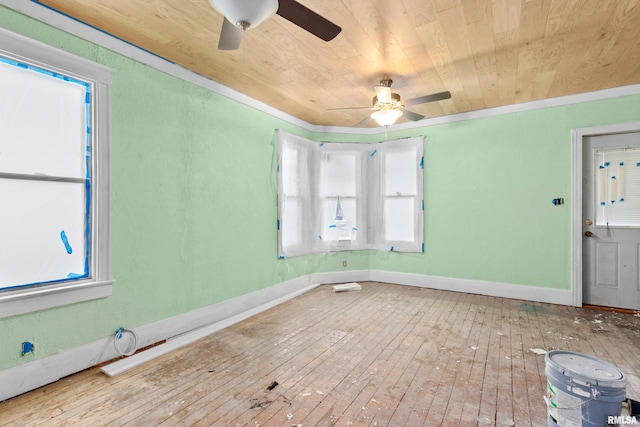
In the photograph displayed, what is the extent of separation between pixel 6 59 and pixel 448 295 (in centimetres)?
521

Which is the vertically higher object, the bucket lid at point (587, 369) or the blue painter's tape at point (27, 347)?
the bucket lid at point (587, 369)

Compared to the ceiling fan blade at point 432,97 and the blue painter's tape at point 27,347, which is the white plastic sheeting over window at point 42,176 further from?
the ceiling fan blade at point 432,97

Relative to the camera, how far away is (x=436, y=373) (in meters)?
2.38

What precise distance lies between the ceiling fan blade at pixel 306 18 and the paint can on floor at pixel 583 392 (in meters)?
2.32

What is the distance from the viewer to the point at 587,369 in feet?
5.41

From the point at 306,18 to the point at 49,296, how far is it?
102 inches

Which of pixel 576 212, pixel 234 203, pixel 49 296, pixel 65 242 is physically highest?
pixel 234 203

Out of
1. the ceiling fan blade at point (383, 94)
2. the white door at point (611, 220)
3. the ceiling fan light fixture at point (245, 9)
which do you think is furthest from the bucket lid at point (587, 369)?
the white door at point (611, 220)

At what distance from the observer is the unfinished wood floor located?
74.9 inches

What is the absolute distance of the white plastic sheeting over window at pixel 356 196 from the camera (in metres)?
4.92

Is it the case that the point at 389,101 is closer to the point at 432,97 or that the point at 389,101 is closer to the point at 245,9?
the point at 432,97

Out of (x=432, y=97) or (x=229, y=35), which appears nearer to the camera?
(x=229, y=35)

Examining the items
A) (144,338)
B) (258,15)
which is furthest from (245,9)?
(144,338)

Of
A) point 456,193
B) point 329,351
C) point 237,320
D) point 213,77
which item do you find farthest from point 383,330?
point 213,77
